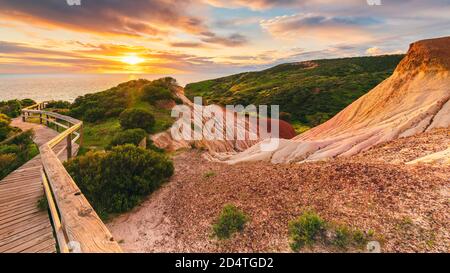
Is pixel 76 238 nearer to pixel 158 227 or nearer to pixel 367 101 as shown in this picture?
pixel 158 227

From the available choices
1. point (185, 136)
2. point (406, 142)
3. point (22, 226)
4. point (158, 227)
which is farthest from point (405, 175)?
point (185, 136)

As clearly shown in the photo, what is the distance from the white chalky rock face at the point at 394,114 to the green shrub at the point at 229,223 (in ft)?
24.5

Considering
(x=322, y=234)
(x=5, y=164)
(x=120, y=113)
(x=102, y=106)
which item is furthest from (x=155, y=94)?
(x=322, y=234)

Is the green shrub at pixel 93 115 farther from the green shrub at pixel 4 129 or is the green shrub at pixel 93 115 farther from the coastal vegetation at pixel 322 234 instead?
the coastal vegetation at pixel 322 234

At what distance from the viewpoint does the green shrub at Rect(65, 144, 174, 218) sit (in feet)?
34.7

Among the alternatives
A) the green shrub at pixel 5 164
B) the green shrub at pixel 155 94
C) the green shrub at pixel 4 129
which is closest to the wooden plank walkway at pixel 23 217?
the green shrub at pixel 5 164

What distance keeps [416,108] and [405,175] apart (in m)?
12.3

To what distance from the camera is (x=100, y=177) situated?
11.1 meters

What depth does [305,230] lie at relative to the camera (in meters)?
A: 7.20

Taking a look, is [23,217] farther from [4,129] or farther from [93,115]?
[93,115]

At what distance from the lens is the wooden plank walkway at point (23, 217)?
19.3ft

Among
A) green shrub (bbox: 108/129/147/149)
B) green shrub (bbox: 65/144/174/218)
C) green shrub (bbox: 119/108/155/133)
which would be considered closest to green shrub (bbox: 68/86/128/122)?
green shrub (bbox: 119/108/155/133)

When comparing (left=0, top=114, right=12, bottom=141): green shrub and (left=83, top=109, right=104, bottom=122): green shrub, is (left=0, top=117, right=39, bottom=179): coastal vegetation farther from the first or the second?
(left=83, top=109, right=104, bottom=122): green shrub

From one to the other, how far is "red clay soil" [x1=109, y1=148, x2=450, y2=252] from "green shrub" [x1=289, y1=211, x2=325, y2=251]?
26 centimetres
